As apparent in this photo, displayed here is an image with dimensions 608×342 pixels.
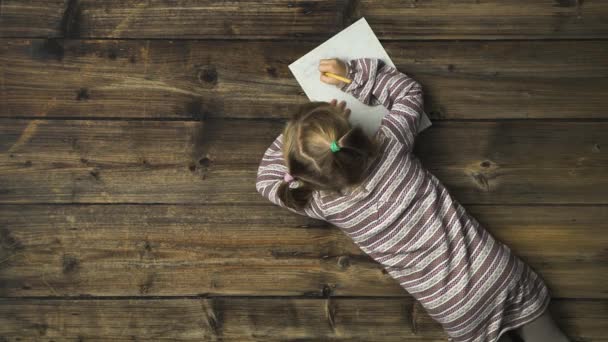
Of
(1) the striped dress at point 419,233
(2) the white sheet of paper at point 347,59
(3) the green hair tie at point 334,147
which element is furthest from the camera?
(2) the white sheet of paper at point 347,59

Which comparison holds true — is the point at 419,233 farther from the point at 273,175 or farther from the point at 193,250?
the point at 193,250

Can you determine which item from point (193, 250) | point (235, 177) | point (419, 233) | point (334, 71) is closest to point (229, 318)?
A: point (193, 250)

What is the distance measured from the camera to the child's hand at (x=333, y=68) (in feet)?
2.85

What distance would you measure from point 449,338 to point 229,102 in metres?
0.60

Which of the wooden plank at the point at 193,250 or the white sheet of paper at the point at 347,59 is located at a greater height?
the white sheet of paper at the point at 347,59

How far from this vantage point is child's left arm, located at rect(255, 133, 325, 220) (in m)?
0.84

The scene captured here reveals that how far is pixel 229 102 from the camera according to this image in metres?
0.91

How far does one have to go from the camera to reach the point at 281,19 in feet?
3.00

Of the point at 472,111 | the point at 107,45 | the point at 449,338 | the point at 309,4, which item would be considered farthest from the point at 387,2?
the point at 449,338

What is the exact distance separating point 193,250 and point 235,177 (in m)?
0.16

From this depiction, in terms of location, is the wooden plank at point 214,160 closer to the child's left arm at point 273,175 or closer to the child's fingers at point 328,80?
the child's left arm at point 273,175

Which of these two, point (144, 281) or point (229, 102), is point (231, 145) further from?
point (144, 281)

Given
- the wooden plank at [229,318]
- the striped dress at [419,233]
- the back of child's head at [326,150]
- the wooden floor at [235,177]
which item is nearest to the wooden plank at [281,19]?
the wooden floor at [235,177]

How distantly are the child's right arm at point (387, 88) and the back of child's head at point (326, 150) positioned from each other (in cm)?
12
